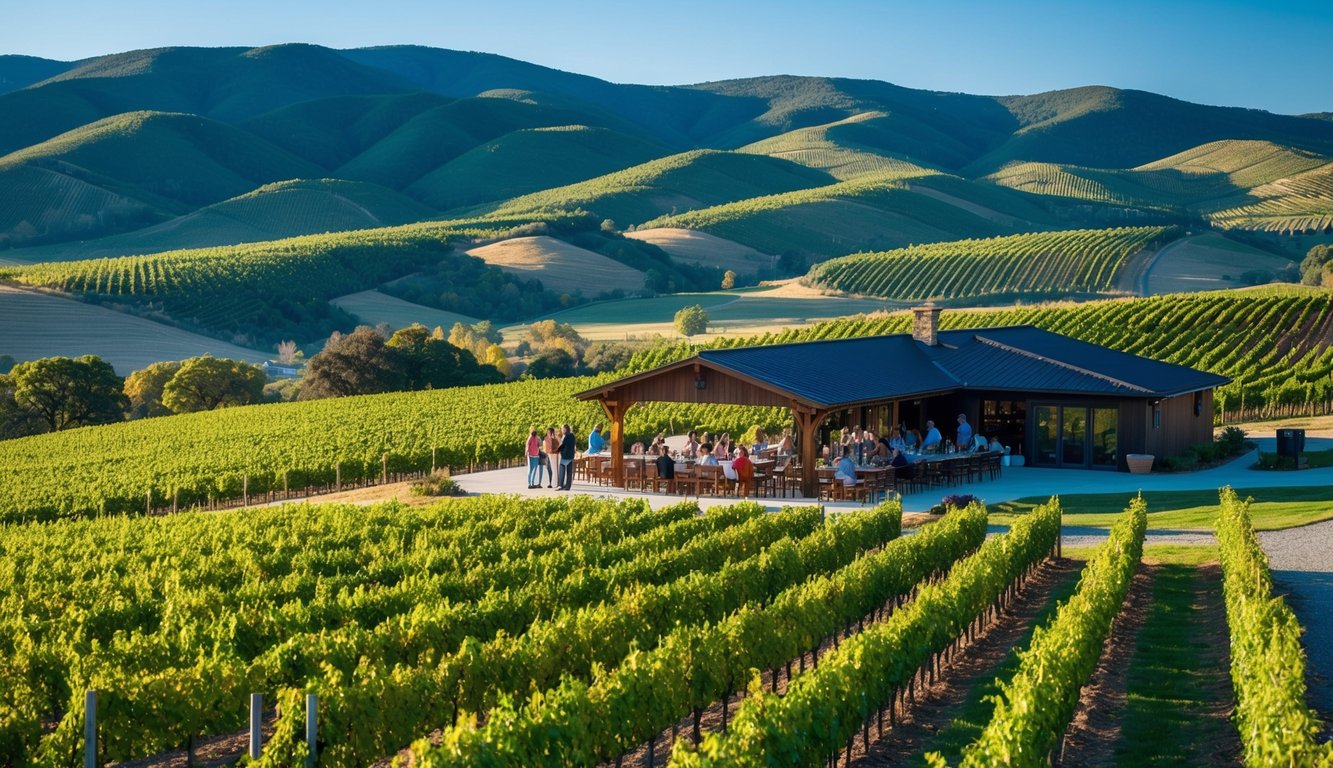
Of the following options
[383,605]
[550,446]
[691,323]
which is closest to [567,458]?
[550,446]

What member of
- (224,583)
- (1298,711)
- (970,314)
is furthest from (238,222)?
(1298,711)

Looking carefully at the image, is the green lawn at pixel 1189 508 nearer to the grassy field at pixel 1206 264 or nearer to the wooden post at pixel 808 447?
the wooden post at pixel 808 447

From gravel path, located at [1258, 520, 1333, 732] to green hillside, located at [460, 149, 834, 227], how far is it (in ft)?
465

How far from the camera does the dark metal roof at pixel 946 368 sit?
28266 mm

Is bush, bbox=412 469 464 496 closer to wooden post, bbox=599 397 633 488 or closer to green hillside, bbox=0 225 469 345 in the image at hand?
wooden post, bbox=599 397 633 488

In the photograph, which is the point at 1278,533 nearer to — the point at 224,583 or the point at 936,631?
the point at 936,631

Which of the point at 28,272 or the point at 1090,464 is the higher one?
the point at 28,272

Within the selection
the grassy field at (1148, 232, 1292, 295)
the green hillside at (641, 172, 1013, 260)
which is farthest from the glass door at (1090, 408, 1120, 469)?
the green hillside at (641, 172, 1013, 260)

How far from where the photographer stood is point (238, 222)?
158m

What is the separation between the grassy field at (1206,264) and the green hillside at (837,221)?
3574 centimetres

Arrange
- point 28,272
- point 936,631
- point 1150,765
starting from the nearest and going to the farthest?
point 1150,765, point 936,631, point 28,272

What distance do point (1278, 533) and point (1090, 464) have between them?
10.3 m

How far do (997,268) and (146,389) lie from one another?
59146 millimetres

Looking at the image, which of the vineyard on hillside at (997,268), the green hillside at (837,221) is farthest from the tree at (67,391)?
the green hillside at (837,221)
